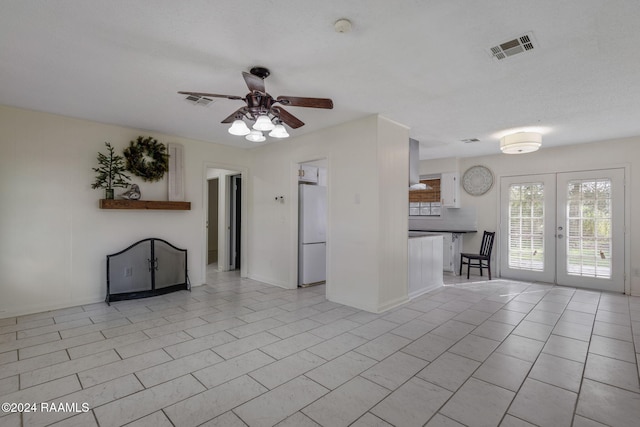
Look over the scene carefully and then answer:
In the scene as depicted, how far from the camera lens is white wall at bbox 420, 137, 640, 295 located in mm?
4719

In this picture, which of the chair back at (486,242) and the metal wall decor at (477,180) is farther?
the metal wall decor at (477,180)

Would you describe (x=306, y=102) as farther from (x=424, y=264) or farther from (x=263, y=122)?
(x=424, y=264)

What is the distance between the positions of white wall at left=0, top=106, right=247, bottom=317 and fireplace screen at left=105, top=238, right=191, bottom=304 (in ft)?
0.64

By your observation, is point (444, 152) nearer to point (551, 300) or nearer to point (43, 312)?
point (551, 300)

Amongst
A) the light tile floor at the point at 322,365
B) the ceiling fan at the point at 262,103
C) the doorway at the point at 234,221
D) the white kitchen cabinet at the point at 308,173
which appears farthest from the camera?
the doorway at the point at 234,221

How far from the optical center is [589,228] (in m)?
5.06

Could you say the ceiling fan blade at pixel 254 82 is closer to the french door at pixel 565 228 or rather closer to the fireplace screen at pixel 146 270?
the fireplace screen at pixel 146 270

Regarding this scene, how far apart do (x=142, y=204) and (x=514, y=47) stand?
15.2 ft

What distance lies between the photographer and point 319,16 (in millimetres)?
1951

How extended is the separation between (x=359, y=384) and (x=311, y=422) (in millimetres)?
519

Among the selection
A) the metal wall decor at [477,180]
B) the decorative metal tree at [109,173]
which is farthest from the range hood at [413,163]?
the decorative metal tree at [109,173]

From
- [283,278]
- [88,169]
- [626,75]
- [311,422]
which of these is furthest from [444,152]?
[88,169]

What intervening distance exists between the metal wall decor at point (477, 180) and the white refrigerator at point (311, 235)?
3.20m

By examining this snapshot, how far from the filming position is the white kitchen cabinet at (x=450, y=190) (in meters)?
6.45
